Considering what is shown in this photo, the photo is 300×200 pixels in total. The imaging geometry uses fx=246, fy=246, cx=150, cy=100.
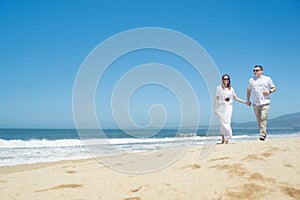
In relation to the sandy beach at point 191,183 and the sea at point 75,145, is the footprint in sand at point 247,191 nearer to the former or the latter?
the sandy beach at point 191,183

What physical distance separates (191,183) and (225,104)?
13.0ft

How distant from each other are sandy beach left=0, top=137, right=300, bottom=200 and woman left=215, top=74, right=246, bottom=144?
2.61 metres

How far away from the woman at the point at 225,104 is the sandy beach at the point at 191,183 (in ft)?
8.56

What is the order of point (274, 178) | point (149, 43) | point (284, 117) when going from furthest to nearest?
point (284, 117) < point (149, 43) < point (274, 178)

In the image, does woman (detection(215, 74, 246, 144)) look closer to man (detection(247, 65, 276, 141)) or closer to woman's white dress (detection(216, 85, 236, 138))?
woman's white dress (detection(216, 85, 236, 138))

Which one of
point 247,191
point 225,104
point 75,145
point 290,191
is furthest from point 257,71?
point 75,145

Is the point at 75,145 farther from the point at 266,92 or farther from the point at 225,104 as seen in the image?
the point at 266,92

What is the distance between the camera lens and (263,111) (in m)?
6.05

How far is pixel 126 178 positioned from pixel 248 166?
5.06ft

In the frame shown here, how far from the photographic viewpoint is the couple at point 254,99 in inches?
237

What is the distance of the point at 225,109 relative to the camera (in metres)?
6.29

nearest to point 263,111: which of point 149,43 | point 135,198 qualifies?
point 149,43

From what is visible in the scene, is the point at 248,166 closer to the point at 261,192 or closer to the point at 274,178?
the point at 274,178

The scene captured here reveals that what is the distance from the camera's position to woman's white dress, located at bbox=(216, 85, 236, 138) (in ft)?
20.4
